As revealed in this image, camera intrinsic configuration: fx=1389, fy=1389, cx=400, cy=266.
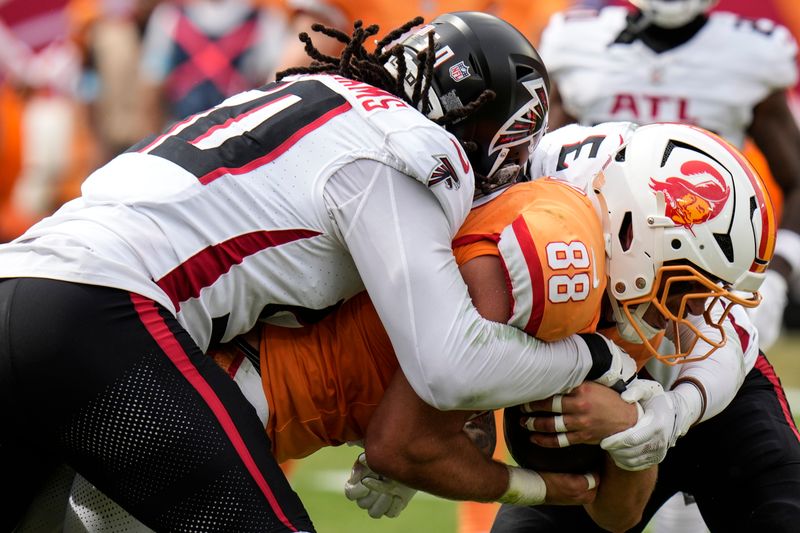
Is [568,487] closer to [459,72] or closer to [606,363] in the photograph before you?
[606,363]

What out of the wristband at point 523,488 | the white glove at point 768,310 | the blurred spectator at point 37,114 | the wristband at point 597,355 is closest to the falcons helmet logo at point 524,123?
the wristband at point 597,355

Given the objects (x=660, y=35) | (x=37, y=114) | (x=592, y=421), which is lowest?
(x=37, y=114)

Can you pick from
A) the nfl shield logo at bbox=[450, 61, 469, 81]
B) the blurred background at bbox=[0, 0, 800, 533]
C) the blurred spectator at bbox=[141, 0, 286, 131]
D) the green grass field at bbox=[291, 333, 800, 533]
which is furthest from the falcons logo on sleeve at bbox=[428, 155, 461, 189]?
the blurred spectator at bbox=[141, 0, 286, 131]

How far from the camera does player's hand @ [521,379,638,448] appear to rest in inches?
112

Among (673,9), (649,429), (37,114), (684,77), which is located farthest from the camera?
(37,114)

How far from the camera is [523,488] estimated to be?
2.93 m

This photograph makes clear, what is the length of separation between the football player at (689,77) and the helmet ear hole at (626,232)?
2294 mm

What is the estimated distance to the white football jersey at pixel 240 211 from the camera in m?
2.63

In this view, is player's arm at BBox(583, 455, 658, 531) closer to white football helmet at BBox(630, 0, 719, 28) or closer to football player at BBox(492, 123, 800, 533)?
football player at BBox(492, 123, 800, 533)

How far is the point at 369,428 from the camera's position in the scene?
2.81 metres

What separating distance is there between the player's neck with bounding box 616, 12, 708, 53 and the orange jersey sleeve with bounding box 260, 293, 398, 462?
264 centimetres

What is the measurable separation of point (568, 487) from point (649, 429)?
234mm

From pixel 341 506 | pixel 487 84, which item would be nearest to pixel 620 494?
pixel 487 84

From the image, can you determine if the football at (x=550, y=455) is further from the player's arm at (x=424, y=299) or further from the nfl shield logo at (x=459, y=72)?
the nfl shield logo at (x=459, y=72)
